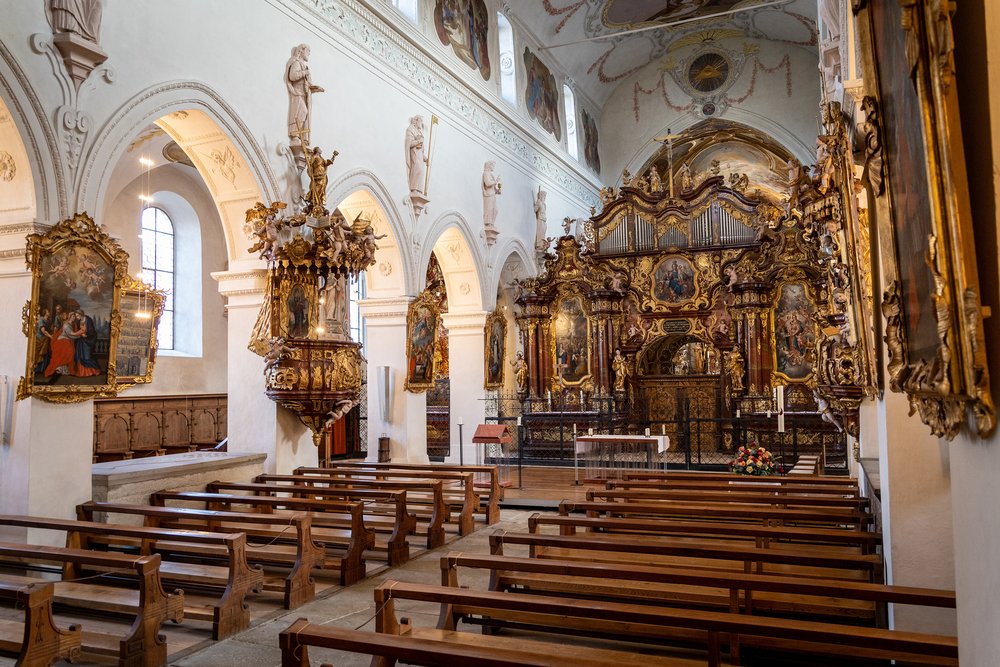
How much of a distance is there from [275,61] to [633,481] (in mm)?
6759

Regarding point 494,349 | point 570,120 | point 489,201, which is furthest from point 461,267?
point 570,120

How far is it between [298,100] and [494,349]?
24.1 feet

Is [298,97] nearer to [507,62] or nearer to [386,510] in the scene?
[386,510]

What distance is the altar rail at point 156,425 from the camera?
40.6 feet

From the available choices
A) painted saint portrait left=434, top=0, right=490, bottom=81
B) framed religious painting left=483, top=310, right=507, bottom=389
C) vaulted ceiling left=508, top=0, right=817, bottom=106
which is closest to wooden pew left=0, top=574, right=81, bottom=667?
framed religious painting left=483, top=310, right=507, bottom=389

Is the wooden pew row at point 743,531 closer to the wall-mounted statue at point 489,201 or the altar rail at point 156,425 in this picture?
the altar rail at point 156,425

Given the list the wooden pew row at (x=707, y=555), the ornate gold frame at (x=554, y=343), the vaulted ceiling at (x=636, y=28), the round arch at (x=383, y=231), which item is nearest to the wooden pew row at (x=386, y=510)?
the wooden pew row at (x=707, y=555)

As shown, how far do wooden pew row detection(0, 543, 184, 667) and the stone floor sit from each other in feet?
0.70

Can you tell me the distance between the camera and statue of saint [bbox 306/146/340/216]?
918cm

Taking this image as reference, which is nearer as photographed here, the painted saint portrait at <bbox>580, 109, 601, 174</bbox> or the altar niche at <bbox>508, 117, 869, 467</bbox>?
the altar niche at <bbox>508, 117, 869, 467</bbox>

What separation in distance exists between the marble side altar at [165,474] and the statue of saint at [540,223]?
10.6m

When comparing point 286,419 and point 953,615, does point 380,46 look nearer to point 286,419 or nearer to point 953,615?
point 286,419

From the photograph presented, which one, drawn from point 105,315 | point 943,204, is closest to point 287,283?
point 105,315

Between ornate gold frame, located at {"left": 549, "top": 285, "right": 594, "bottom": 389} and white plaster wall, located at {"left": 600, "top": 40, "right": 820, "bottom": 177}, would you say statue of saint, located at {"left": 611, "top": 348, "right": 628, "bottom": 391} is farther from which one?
white plaster wall, located at {"left": 600, "top": 40, "right": 820, "bottom": 177}
